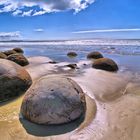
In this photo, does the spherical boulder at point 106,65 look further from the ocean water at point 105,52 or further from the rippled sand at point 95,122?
the rippled sand at point 95,122

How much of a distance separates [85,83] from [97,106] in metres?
2.00

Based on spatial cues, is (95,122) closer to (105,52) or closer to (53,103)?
(53,103)

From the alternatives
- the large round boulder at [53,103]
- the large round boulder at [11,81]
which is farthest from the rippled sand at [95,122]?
the large round boulder at [11,81]

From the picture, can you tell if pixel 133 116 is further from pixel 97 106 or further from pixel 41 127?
pixel 41 127

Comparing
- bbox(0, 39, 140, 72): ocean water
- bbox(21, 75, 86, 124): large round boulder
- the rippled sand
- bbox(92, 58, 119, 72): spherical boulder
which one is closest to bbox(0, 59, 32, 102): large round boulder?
the rippled sand

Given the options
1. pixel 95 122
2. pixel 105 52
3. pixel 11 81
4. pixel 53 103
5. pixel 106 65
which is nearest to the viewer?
pixel 53 103

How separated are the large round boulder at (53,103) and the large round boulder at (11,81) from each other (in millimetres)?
1306

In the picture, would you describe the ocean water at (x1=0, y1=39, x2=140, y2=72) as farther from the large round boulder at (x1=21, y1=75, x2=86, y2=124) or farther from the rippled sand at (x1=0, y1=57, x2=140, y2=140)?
the large round boulder at (x1=21, y1=75, x2=86, y2=124)

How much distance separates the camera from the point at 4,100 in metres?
6.04

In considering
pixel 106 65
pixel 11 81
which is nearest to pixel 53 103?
pixel 11 81

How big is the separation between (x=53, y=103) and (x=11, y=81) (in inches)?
78.6

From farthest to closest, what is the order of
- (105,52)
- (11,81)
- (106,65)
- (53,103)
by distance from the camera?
1. (105,52)
2. (106,65)
3. (11,81)
4. (53,103)

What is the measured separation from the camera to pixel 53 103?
184 inches

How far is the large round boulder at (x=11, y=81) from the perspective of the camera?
608cm
